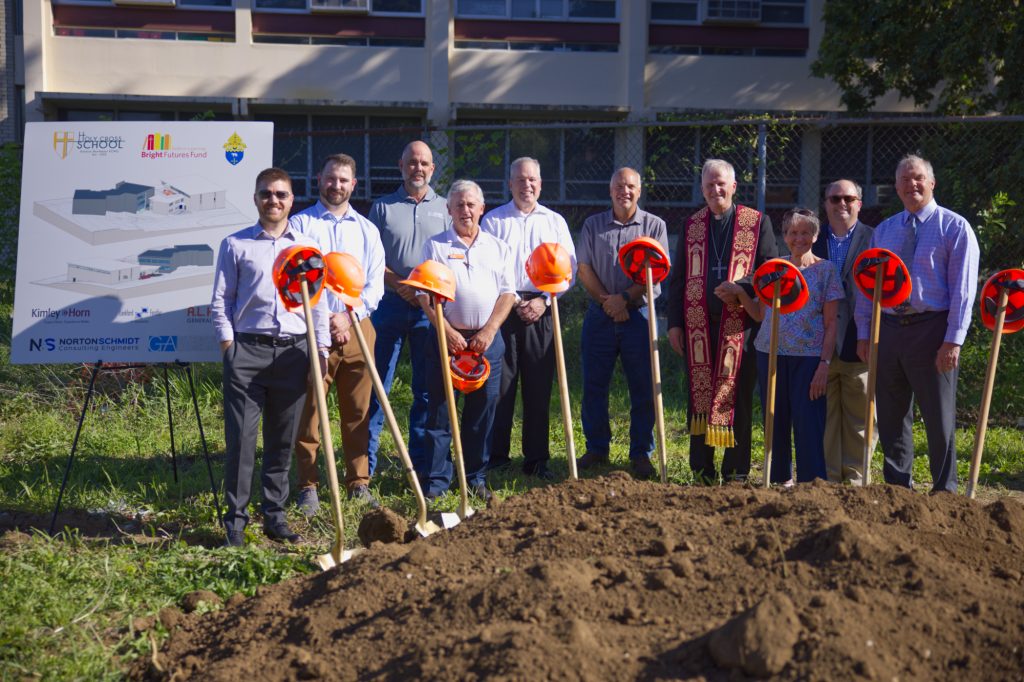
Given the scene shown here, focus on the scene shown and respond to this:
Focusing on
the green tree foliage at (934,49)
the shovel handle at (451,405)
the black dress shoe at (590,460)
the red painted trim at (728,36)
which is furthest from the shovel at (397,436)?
the red painted trim at (728,36)

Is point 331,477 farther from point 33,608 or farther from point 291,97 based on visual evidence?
point 291,97

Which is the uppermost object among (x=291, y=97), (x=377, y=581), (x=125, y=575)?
(x=291, y=97)

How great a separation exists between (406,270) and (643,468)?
2100 millimetres

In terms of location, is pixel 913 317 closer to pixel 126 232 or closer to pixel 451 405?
pixel 451 405

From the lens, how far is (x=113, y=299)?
618 centimetres

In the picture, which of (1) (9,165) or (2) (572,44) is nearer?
(1) (9,165)

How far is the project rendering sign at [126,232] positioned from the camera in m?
6.18

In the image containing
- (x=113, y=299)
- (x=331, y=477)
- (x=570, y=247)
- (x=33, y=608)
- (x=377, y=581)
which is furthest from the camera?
(x=570, y=247)

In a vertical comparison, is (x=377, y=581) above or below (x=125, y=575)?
above

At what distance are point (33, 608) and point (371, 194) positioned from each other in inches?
612

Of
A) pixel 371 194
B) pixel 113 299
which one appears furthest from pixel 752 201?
pixel 113 299

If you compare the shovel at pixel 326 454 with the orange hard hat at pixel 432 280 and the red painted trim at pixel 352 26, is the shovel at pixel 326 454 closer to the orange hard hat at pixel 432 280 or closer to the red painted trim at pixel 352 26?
the orange hard hat at pixel 432 280

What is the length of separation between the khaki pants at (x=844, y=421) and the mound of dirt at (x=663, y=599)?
1.97 meters

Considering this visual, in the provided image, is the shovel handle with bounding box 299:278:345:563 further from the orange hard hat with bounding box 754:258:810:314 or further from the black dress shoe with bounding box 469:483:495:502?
the orange hard hat with bounding box 754:258:810:314
